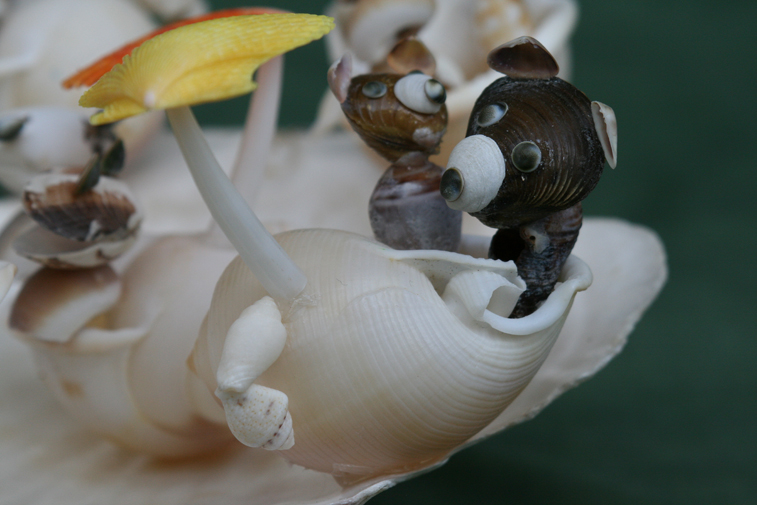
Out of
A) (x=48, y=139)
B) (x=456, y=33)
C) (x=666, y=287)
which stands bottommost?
(x=666, y=287)

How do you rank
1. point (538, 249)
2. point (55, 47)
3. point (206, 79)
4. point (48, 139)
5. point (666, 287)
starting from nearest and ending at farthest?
point (206, 79)
point (538, 249)
point (48, 139)
point (55, 47)
point (666, 287)

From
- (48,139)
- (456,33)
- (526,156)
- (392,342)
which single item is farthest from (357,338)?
(456,33)

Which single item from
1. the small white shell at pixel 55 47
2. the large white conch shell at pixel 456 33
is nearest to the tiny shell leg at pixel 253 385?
the large white conch shell at pixel 456 33

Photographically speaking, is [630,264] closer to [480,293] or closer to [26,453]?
[480,293]

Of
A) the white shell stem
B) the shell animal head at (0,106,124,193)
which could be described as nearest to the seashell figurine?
the white shell stem

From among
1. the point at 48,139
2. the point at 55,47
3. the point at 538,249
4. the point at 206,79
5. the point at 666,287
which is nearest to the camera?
the point at 206,79

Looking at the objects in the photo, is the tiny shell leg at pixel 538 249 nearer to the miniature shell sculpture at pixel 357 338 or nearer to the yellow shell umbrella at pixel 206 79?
the miniature shell sculpture at pixel 357 338

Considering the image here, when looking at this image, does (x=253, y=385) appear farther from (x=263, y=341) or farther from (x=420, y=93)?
(x=420, y=93)
